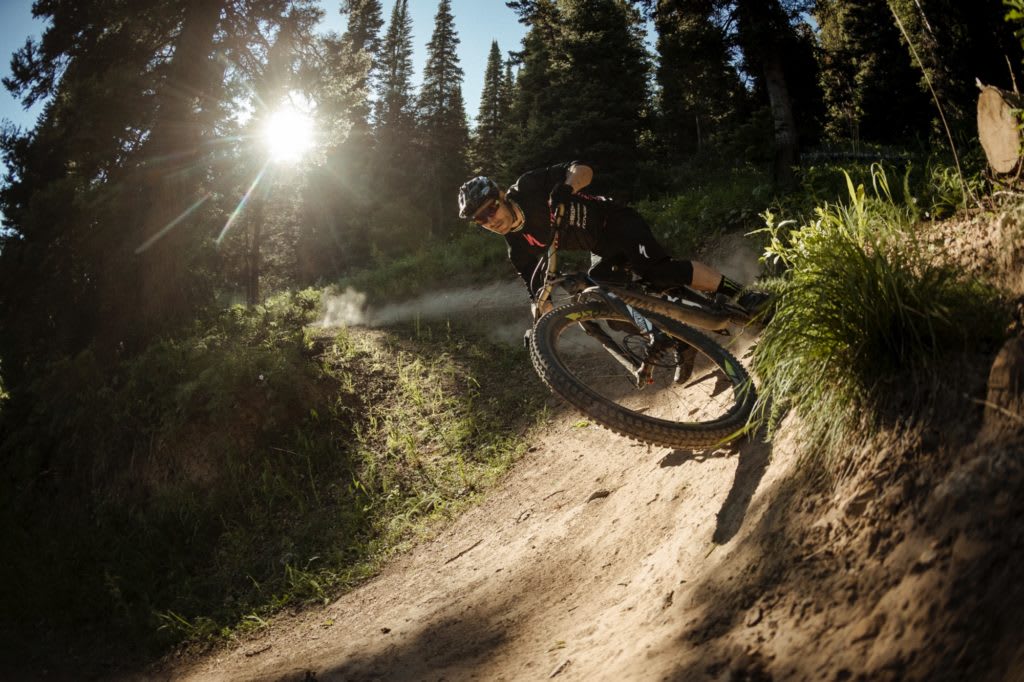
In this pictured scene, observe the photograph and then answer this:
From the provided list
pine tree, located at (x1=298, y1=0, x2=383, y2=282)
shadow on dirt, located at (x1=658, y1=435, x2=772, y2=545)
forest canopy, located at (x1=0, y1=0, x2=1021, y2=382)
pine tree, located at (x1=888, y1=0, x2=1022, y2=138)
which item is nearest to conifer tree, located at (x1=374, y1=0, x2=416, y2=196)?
pine tree, located at (x1=298, y1=0, x2=383, y2=282)

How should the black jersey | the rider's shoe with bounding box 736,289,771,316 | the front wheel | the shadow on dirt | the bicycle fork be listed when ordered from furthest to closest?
the black jersey, the rider's shoe with bounding box 736,289,771,316, the bicycle fork, the front wheel, the shadow on dirt

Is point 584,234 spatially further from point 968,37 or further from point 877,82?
point 877,82

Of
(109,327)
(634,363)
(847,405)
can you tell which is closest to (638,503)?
(634,363)

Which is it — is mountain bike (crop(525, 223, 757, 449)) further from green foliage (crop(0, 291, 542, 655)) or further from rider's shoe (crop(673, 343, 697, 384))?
green foliage (crop(0, 291, 542, 655))

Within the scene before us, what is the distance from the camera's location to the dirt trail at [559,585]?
3.32 meters

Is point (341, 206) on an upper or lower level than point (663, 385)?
upper

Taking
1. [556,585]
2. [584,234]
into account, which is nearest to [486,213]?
[584,234]

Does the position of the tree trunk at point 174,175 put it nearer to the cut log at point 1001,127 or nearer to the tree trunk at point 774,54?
the tree trunk at point 774,54

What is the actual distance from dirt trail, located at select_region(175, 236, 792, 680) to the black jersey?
1902mm

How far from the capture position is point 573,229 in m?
5.66

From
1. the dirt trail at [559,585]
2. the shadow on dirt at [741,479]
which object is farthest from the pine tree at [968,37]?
the shadow on dirt at [741,479]

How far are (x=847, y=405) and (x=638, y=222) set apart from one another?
3122 mm

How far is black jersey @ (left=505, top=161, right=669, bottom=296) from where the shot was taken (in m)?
5.67

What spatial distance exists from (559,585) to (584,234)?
297 cm
